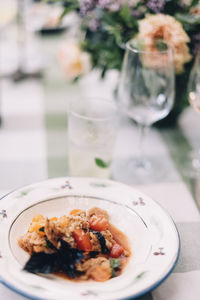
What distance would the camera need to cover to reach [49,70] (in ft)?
5.64

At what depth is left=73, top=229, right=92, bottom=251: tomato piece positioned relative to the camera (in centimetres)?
68

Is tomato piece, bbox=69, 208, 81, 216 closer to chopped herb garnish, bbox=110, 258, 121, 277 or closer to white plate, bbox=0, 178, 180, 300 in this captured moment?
white plate, bbox=0, 178, 180, 300

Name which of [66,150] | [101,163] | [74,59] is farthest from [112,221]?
[74,59]

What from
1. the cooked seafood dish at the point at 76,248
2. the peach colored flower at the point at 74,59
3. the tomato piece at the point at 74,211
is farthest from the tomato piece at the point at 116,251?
the peach colored flower at the point at 74,59

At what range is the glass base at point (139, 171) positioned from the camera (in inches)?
40.7

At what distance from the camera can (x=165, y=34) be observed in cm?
99

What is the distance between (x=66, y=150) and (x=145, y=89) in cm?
32

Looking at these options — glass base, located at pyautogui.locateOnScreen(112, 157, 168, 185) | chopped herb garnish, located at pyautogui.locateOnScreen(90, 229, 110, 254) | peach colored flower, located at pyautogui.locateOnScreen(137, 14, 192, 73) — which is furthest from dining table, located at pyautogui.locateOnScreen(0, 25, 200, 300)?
peach colored flower, located at pyautogui.locateOnScreen(137, 14, 192, 73)

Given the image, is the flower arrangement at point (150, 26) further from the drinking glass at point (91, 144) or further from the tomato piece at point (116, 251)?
the tomato piece at point (116, 251)

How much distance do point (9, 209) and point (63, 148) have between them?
43 centimetres

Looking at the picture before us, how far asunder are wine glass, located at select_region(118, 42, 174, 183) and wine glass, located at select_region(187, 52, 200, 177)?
6 centimetres

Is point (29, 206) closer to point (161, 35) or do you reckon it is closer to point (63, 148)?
point (63, 148)

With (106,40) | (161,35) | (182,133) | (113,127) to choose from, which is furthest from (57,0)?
(182,133)

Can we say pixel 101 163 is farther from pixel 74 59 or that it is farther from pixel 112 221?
pixel 74 59
